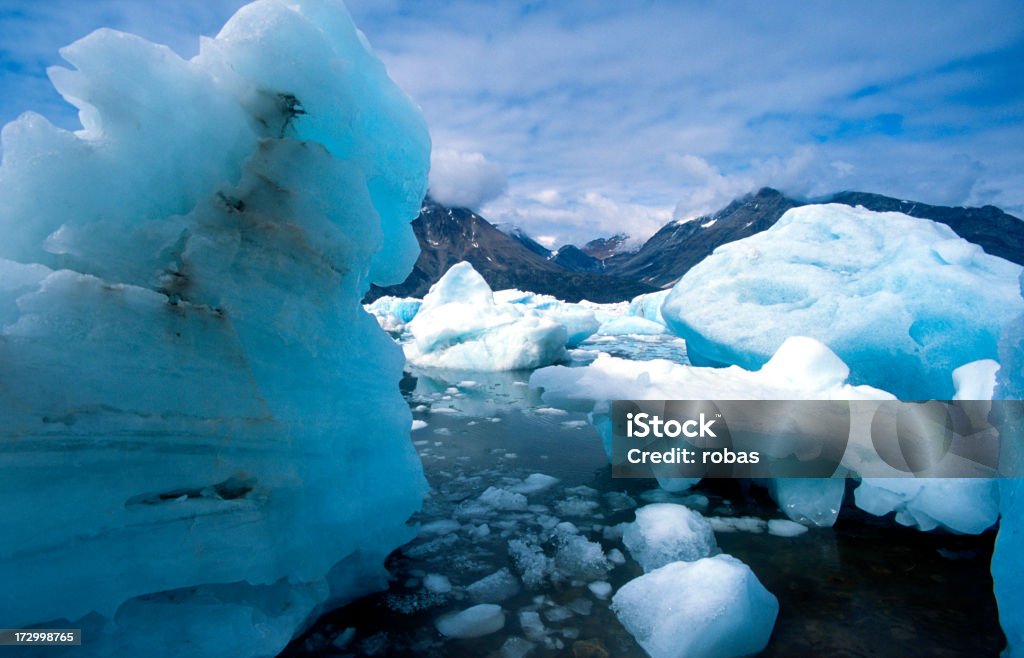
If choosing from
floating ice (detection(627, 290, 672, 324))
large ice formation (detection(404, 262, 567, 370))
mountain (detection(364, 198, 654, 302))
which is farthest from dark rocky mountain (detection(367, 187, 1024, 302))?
large ice formation (detection(404, 262, 567, 370))

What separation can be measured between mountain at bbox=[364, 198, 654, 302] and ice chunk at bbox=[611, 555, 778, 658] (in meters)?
82.2

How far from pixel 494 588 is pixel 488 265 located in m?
146

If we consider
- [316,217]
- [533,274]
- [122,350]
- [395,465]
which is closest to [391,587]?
[395,465]

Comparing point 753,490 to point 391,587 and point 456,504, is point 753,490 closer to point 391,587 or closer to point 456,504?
point 456,504

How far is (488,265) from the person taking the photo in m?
148

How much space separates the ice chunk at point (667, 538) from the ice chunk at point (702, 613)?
22.8 inches

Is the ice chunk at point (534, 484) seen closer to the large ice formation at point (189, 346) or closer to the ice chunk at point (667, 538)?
the ice chunk at point (667, 538)

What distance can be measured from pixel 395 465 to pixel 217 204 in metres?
1.98

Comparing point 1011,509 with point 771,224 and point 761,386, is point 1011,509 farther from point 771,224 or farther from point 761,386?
point 771,224

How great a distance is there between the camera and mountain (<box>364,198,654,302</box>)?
99.9m

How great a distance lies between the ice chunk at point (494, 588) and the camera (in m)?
→ 3.10

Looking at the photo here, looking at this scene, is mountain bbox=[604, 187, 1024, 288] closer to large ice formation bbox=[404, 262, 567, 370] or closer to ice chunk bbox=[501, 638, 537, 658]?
large ice formation bbox=[404, 262, 567, 370]

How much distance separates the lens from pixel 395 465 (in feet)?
12.0
